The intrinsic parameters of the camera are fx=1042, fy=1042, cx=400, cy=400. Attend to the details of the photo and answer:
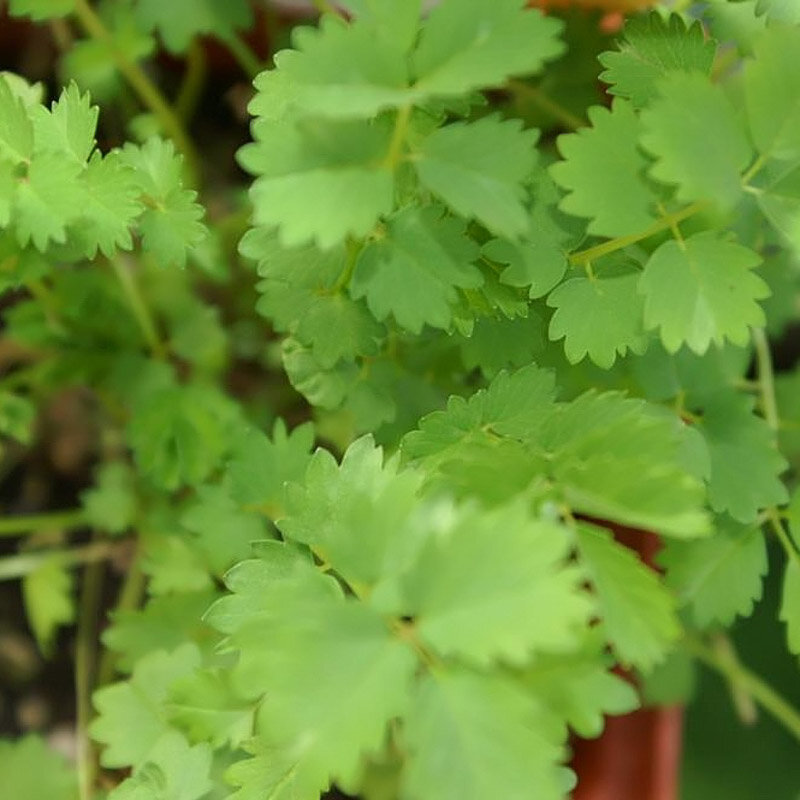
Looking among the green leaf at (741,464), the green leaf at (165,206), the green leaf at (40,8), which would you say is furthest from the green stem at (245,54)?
the green leaf at (741,464)

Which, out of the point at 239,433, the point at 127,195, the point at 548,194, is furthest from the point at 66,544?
the point at 548,194

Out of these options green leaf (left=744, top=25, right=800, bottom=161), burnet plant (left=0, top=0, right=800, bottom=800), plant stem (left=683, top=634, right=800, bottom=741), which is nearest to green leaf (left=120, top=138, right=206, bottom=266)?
burnet plant (left=0, top=0, right=800, bottom=800)

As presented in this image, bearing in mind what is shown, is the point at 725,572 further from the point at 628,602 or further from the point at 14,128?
the point at 14,128

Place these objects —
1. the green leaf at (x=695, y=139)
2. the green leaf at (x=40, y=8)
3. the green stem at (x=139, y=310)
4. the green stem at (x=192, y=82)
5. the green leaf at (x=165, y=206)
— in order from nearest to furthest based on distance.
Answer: the green leaf at (x=695, y=139) < the green leaf at (x=165, y=206) < the green leaf at (x=40, y=8) < the green stem at (x=139, y=310) < the green stem at (x=192, y=82)

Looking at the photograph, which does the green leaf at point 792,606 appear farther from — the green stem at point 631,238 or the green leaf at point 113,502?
the green leaf at point 113,502

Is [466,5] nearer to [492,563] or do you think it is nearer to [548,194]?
[548,194]

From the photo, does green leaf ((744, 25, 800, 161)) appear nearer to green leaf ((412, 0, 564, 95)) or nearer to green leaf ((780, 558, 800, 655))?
green leaf ((412, 0, 564, 95))

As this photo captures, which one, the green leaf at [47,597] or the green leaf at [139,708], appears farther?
the green leaf at [47,597]
